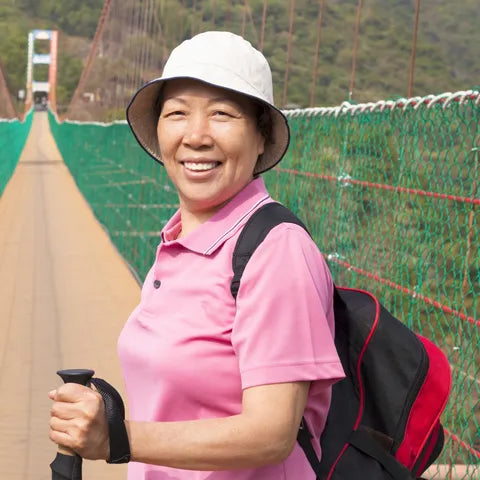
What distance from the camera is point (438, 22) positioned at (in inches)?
381

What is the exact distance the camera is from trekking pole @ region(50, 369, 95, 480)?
1320 millimetres

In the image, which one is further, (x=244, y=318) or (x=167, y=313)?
(x=167, y=313)

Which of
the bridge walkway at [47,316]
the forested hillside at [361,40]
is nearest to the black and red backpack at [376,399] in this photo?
the bridge walkway at [47,316]

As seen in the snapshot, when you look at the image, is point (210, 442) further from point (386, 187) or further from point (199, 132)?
point (386, 187)

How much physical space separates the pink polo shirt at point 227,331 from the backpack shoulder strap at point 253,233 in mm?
20

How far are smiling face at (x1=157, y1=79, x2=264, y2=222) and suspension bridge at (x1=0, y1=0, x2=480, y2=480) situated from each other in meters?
1.29

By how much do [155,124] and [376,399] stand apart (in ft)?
1.93

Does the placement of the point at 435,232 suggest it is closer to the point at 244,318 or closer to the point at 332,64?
the point at 244,318

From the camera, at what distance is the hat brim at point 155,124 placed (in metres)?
1.62

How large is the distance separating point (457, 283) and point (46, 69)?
368 feet

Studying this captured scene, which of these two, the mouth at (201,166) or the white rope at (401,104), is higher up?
the white rope at (401,104)

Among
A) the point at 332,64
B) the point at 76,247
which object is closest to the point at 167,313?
the point at 332,64

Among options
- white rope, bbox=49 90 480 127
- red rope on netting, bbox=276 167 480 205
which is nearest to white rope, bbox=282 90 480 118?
white rope, bbox=49 90 480 127

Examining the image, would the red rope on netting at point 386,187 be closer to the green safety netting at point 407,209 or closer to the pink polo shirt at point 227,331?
the green safety netting at point 407,209
